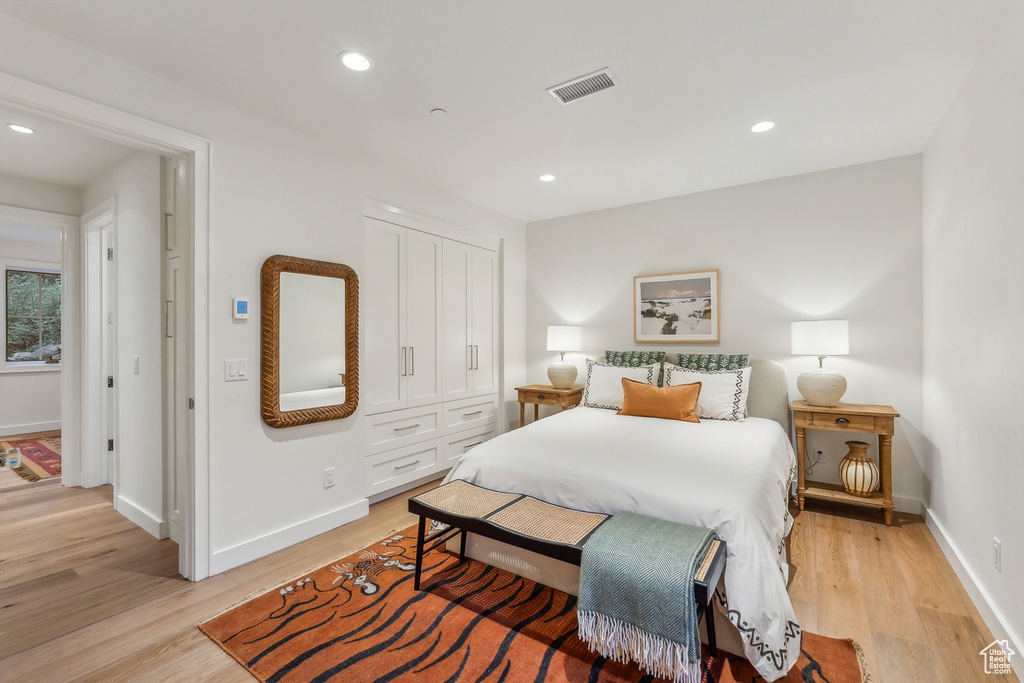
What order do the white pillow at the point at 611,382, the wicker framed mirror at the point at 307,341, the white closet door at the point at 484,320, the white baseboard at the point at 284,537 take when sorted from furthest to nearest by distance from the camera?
the white closet door at the point at 484,320 < the white pillow at the point at 611,382 < the wicker framed mirror at the point at 307,341 < the white baseboard at the point at 284,537

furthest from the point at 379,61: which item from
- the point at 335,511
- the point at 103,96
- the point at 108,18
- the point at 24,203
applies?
the point at 24,203

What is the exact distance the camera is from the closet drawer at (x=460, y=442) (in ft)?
13.4

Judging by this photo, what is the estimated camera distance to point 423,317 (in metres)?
3.83

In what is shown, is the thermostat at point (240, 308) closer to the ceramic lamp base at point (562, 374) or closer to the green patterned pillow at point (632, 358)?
the ceramic lamp base at point (562, 374)

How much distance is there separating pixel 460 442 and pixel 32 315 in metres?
6.46

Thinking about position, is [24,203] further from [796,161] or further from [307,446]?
[796,161]

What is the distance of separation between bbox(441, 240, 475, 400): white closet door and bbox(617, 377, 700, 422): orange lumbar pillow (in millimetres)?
1519

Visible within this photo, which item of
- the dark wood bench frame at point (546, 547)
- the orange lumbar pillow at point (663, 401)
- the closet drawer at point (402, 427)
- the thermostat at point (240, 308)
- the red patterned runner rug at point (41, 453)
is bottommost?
the red patterned runner rug at point (41, 453)

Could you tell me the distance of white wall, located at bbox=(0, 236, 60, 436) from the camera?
5.77m

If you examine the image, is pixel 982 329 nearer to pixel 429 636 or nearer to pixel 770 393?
pixel 770 393

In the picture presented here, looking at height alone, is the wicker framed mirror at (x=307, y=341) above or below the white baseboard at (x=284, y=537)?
above

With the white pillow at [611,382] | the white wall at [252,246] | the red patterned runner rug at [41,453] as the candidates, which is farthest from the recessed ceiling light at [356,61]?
the red patterned runner rug at [41,453]

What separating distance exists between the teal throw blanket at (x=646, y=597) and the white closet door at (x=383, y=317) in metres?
2.09

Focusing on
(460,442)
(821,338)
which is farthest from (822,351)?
(460,442)
